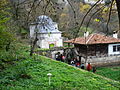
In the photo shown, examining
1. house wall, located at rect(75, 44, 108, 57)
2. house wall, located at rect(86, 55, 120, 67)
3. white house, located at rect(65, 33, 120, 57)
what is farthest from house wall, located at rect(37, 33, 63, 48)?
house wall, located at rect(86, 55, 120, 67)

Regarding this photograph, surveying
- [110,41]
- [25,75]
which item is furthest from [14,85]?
[110,41]

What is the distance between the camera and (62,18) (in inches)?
1106

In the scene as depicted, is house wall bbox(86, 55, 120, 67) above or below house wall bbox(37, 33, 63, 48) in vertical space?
below

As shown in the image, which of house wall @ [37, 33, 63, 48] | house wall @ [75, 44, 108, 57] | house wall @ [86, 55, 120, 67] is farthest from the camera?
house wall @ [37, 33, 63, 48]

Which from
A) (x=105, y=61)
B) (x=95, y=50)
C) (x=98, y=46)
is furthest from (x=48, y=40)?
(x=105, y=61)

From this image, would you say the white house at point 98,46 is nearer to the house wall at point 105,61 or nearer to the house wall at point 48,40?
the house wall at point 105,61

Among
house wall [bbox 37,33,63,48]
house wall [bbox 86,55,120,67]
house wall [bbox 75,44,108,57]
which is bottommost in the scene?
house wall [bbox 86,55,120,67]

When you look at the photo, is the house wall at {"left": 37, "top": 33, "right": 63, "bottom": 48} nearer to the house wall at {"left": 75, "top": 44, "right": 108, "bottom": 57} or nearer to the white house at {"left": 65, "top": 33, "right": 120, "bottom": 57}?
the white house at {"left": 65, "top": 33, "right": 120, "bottom": 57}

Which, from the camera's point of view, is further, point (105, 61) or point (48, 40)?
point (48, 40)

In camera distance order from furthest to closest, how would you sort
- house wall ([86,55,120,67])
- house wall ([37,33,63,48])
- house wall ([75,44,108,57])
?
house wall ([37,33,63,48]) < house wall ([75,44,108,57]) < house wall ([86,55,120,67])

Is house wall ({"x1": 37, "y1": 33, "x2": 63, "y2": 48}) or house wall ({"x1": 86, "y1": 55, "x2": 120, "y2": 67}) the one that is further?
house wall ({"x1": 37, "y1": 33, "x2": 63, "y2": 48})

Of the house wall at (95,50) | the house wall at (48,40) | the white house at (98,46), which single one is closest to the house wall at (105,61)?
the white house at (98,46)

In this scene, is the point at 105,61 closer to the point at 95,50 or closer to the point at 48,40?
the point at 95,50

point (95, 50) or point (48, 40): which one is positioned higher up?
point (48, 40)
